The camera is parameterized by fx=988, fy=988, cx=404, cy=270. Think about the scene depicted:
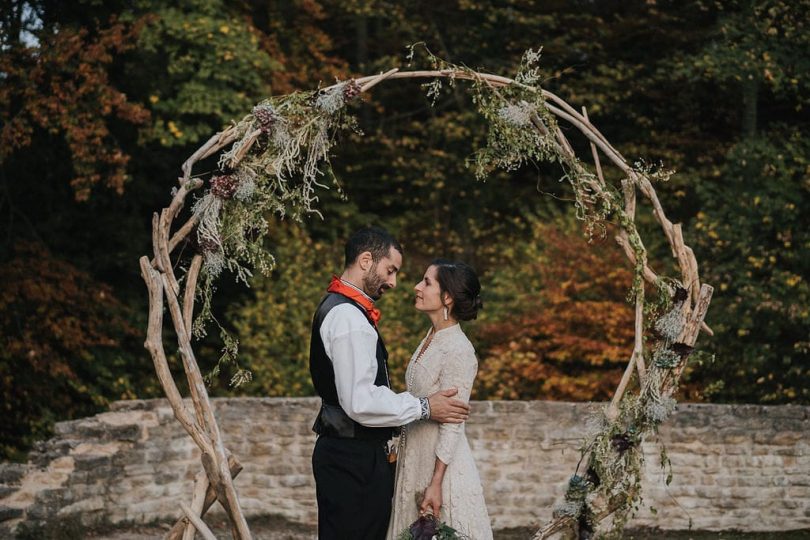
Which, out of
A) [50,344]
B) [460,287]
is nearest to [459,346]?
[460,287]

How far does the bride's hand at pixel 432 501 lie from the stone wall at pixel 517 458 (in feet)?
13.1

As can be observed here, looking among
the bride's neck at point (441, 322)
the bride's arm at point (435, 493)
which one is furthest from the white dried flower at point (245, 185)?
the bride's arm at point (435, 493)

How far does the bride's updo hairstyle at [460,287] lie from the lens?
14.9 feet

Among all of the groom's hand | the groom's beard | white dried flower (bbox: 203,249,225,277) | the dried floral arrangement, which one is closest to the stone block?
the dried floral arrangement

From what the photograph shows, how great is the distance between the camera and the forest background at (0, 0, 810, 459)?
401 inches

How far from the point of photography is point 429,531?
14.3 feet

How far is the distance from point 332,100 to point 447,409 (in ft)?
5.80

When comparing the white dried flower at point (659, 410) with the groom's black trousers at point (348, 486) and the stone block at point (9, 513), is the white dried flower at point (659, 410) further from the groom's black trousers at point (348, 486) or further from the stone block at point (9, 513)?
the stone block at point (9, 513)

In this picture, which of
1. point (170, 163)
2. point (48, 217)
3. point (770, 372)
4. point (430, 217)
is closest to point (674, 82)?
point (430, 217)

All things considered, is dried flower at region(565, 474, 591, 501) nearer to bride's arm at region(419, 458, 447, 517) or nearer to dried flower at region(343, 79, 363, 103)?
bride's arm at region(419, 458, 447, 517)

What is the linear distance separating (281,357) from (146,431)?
3.16 m

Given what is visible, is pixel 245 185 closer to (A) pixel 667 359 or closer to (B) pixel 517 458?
(A) pixel 667 359

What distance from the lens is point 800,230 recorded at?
10133 mm

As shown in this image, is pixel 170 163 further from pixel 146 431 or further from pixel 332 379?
pixel 332 379
